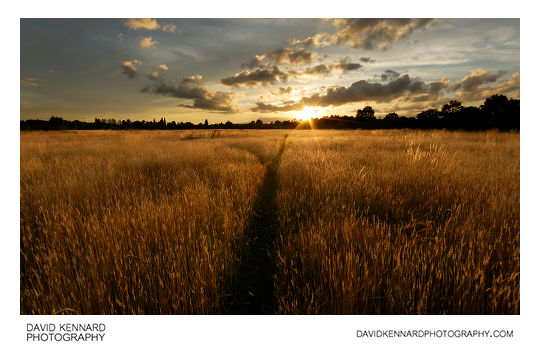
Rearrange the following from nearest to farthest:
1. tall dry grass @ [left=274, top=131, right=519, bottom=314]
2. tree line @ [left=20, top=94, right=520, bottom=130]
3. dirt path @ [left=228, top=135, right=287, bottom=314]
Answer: tall dry grass @ [left=274, top=131, right=519, bottom=314]
dirt path @ [left=228, top=135, right=287, bottom=314]
tree line @ [left=20, top=94, right=520, bottom=130]

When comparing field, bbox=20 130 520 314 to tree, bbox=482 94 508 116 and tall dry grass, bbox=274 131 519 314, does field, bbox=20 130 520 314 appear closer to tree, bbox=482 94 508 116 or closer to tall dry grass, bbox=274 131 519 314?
A: tall dry grass, bbox=274 131 519 314

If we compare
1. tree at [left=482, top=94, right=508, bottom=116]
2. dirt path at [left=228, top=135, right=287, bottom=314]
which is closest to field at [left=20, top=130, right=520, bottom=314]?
dirt path at [left=228, top=135, right=287, bottom=314]

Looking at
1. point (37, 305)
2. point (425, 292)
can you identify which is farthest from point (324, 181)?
point (37, 305)

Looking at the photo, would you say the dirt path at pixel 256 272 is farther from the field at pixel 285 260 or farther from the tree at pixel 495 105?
the tree at pixel 495 105

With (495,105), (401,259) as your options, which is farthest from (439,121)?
(401,259)

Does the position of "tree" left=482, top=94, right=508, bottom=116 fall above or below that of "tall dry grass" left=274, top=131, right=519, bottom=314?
above

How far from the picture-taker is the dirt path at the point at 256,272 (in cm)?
181

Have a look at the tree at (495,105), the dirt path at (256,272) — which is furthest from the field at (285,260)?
the tree at (495,105)

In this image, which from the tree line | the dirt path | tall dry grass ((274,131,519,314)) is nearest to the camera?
tall dry grass ((274,131,519,314))

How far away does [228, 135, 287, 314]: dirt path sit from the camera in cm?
181

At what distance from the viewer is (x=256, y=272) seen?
2.14 m

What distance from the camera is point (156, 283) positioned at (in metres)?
1.75

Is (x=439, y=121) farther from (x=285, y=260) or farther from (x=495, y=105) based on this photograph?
(x=285, y=260)
